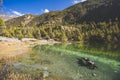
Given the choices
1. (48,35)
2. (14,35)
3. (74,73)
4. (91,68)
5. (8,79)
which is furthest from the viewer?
(48,35)

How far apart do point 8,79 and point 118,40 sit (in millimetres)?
162904

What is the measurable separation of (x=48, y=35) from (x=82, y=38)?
3077 centimetres

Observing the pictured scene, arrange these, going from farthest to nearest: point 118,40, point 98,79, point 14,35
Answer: point 118,40, point 14,35, point 98,79

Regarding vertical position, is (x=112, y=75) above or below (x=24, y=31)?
below

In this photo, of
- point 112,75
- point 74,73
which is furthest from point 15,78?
point 112,75

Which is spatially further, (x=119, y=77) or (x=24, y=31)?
(x=24, y=31)

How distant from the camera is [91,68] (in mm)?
42000

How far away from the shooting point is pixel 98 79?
3366 centimetres

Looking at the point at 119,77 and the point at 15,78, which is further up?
the point at 15,78

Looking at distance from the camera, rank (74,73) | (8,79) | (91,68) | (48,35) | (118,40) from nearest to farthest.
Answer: (8,79) < (74,73) < (91,68) < (118,40) < (48,35)

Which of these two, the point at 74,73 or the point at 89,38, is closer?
the point at 74,73

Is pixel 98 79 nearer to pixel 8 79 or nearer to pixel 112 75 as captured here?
pixel 112 75

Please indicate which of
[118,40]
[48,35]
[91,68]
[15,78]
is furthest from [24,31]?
[15,78]

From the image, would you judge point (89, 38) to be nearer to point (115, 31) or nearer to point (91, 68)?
point (115, 31)
